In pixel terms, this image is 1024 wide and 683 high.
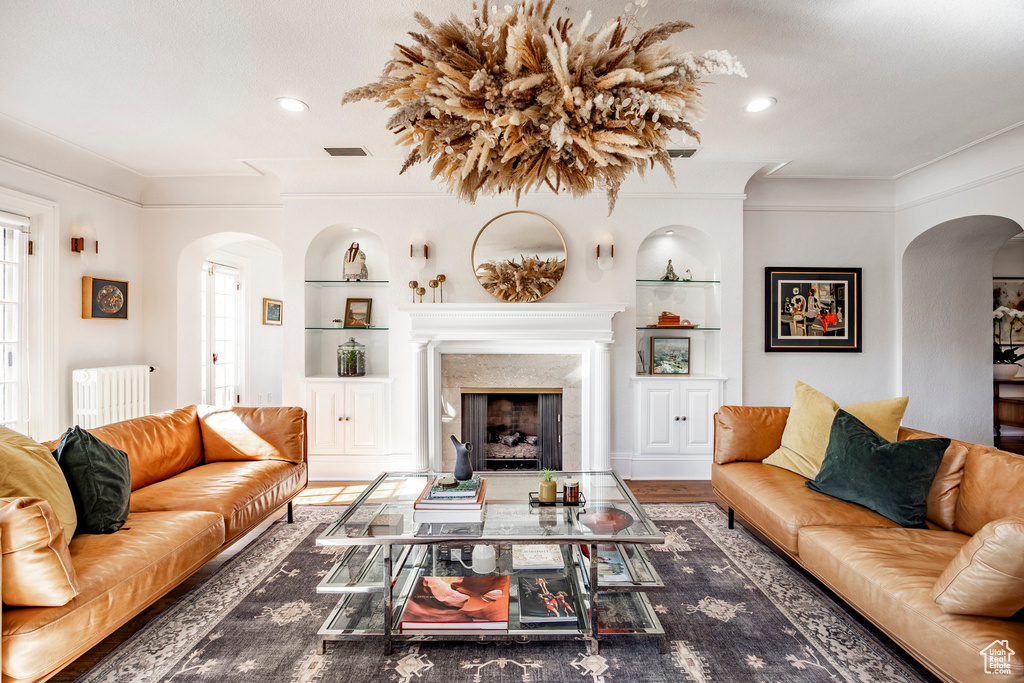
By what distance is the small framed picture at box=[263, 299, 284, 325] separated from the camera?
20.5 feet

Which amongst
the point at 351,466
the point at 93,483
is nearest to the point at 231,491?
the point at 93,483

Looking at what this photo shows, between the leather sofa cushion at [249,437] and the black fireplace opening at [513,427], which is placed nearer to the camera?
the leather sofa cushion at [249,437]

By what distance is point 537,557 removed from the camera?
2.26 metres

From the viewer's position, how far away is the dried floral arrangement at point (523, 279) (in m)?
4.04

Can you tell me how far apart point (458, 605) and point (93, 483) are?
5.00 ft

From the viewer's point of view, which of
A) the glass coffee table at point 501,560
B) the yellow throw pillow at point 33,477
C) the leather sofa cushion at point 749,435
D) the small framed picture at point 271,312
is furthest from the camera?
the small framed picture at point 271,312

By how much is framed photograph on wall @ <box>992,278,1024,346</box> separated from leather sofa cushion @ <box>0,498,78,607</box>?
7.62 meters

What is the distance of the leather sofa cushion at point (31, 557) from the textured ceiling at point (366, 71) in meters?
1.95

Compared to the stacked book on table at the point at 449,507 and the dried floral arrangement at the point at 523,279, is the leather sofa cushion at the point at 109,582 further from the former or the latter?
the dried floral arrangement at the point at 523,279

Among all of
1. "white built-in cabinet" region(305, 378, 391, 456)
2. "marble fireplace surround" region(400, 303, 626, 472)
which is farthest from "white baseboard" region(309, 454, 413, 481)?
"marble fireplace surround" region(400, 303, 626, 472)

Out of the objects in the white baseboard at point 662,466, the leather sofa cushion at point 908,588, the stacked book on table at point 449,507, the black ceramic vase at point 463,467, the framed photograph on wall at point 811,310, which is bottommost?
the white baseboard at point 662,466

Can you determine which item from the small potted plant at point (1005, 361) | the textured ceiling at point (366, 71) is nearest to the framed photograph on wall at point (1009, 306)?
the small potted plant at point (1005, 361)

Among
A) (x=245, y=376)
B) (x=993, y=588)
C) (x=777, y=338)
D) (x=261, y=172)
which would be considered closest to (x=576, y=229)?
(x=777, y=338)

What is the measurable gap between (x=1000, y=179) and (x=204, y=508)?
205 inches
